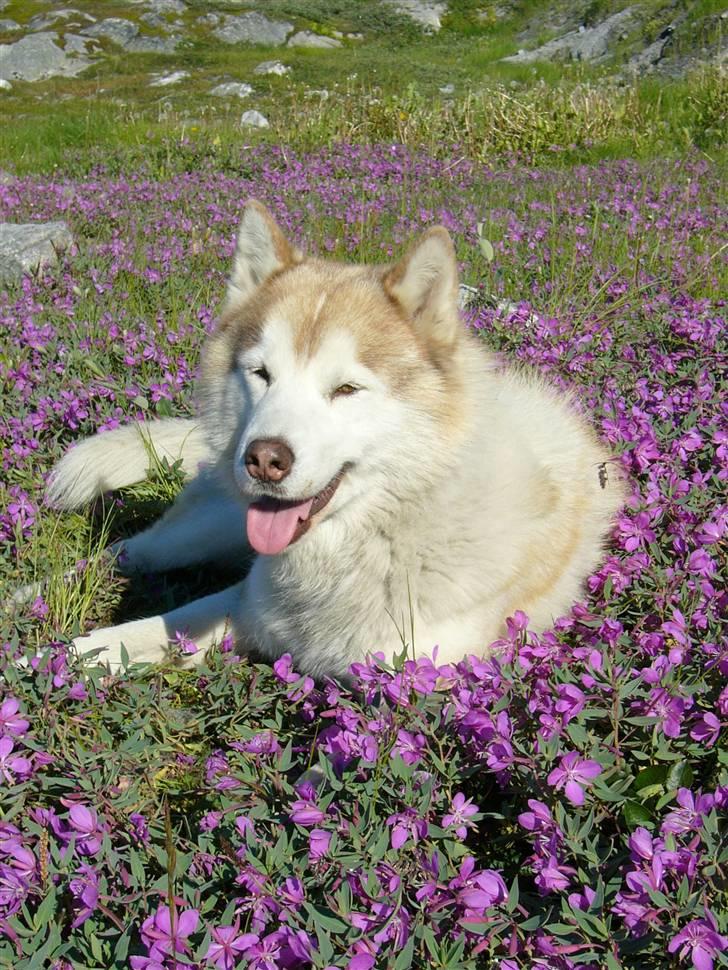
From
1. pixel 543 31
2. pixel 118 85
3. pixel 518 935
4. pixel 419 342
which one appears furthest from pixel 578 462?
pixel 543 31

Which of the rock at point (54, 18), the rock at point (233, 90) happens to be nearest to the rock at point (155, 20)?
the rock at point (54, 18)

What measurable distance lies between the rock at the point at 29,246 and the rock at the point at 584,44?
24424 mm

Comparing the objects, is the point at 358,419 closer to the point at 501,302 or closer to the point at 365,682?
the point at 365,682

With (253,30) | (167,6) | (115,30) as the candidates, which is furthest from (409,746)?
(167,6)

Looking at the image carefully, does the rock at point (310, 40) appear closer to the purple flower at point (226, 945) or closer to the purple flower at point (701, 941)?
the purple flower at point (226, 945)

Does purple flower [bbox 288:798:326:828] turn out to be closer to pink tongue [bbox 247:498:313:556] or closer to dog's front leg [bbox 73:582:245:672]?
pink tongue [bbox 247:498:313:556]

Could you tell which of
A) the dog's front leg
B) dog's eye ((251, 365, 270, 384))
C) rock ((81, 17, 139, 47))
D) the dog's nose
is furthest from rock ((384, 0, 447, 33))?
the dog's nose

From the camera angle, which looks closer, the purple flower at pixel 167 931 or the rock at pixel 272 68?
the purple flower at pixel 167 931

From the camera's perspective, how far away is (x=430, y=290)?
2.65 m

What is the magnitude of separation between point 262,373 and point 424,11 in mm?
64185

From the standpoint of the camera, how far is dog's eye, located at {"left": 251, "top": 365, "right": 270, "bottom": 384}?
2.69 metres

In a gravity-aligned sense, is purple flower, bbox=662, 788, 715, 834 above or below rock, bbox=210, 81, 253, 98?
above

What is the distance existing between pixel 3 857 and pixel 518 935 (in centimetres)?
113

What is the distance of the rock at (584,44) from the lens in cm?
2791
